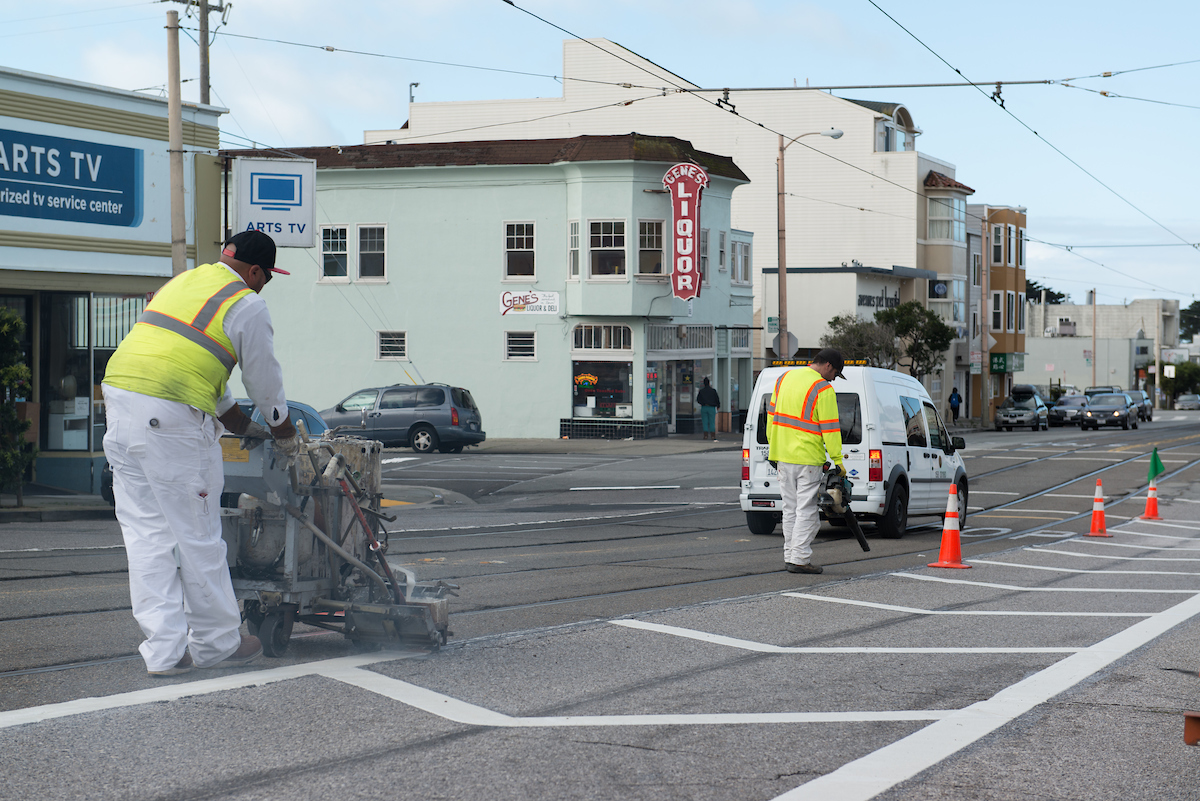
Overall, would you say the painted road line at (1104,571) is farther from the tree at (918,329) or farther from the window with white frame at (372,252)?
the tree at (918,329)

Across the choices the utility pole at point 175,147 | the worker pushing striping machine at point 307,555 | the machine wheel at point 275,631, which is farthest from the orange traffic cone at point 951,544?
the utility pole at point 175,147

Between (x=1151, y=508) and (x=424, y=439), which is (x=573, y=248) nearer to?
(x=424, y=439)

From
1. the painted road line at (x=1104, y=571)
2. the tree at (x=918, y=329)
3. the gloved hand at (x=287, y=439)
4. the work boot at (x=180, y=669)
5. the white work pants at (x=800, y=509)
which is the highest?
the tree at (x=918, y=329)

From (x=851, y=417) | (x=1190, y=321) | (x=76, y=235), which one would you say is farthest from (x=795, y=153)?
(x=1190, y=321)

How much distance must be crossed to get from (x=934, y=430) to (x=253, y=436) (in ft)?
37.7

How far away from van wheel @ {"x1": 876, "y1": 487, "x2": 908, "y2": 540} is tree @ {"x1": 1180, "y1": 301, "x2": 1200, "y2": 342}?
164 meters

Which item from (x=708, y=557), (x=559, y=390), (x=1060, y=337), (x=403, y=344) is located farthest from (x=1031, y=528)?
(x=1060, y=337)

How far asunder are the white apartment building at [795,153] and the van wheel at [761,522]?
38740 millimetres

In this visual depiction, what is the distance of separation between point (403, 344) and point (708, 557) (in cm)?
2594

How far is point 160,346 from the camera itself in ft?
19.5

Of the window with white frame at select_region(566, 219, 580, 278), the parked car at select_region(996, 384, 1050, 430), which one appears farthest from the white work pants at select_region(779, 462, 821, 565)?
the parked car at select_region(996, 384, 1050, 430)

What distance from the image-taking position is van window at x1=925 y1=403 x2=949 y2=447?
16.1 m

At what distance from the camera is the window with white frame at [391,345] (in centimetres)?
3722

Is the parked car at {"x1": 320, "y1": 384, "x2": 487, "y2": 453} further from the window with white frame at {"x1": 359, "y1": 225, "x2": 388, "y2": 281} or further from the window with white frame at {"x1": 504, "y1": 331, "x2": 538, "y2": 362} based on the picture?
the window with white frame at {"x1": 359, "y1": 225, "x2": 388, "y2": 281}
